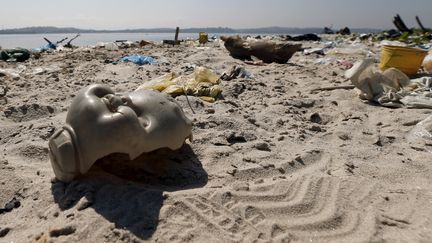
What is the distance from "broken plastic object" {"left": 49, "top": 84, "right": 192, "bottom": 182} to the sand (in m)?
0.19

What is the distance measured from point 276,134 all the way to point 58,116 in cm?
231

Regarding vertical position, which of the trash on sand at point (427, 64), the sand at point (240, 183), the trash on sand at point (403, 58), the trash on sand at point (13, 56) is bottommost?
the sand at point (240, 183)

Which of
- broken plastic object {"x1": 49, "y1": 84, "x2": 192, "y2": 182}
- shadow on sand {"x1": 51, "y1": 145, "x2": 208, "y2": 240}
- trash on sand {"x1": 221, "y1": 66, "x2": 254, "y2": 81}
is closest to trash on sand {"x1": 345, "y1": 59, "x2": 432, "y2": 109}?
trash on sand {"x1": 221, "y1": 66, "x2": 254, "y2": 81}

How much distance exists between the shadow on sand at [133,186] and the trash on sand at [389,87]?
2.93 metres

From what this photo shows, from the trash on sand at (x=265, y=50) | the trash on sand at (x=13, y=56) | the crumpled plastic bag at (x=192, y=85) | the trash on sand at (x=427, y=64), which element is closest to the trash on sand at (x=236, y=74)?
the crumpled plastic bag at (x=192, y=85)

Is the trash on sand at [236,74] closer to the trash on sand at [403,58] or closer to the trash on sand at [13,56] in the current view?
the trash on sand at [403,58]

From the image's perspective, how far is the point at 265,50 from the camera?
829cm

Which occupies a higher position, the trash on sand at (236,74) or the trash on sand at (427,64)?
the trash on sand at (427,64)

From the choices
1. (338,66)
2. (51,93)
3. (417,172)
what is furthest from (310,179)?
(338,66)

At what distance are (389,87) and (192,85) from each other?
2608 millimetres

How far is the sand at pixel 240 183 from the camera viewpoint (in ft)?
6.39

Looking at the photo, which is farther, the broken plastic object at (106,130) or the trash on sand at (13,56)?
the trash on sand at (13,56)

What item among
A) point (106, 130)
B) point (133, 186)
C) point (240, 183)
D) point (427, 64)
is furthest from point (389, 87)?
point (106, 130)

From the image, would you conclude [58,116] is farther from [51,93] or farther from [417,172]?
[417,172]
